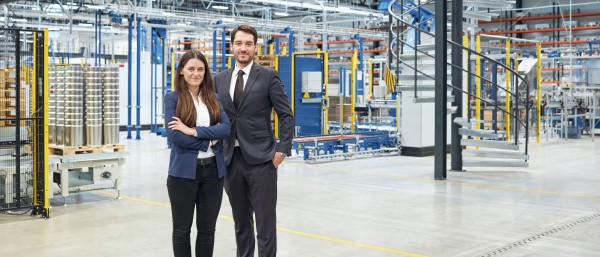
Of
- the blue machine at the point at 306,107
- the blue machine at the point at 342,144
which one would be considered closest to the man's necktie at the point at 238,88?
the blue machine at the point at 342,144

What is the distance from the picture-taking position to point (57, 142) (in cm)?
760

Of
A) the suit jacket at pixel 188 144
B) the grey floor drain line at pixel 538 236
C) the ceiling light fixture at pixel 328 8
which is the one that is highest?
the ceiling light fixture at pixel 328 8

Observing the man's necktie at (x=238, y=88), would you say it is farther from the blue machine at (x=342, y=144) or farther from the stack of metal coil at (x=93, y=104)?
the blue machine at (x=342, y=144)

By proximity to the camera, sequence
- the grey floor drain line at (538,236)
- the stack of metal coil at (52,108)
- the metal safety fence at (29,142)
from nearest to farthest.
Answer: the grey floor drain line at (538,236)
the metal safety fence at (29,142)
the stack of metal coil at (52,108)

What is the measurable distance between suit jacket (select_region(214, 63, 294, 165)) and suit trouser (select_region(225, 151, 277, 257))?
6cm

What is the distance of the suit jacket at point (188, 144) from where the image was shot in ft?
11.8

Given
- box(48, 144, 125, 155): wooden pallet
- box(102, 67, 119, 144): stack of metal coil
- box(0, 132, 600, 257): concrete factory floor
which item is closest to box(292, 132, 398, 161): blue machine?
box(0, 132, 600, 257): concrete factory floor

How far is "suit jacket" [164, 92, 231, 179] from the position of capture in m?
3.60

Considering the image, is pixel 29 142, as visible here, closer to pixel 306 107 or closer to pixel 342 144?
pixel 342 144

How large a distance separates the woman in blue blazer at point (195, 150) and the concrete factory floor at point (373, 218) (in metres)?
1.40

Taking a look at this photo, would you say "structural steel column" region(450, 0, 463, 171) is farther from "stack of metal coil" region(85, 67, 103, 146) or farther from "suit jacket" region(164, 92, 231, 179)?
"suit jacket" region(164, 92, 231, 179)

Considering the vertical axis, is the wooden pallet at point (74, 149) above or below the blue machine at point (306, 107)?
below

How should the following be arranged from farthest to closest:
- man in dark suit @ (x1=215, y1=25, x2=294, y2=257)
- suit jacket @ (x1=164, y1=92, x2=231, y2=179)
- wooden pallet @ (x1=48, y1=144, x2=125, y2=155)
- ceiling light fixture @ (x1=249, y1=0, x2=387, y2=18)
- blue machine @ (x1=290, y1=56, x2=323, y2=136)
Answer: ceiling light fixture @ (x1=249, y1=0, x2=387, y2=18)
blue machine @ (x1=290, y1=56, x2=323, y2=136)
wooden pallet @ (x1=48, y1=144, x2=125, y2=155)
man in dark suit @ (x1=215, y1=25, x2=294, y2=257)
suit jacket @ (x1=164, y1=92, x2=231, y2=179)

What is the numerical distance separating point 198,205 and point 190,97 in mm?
617
